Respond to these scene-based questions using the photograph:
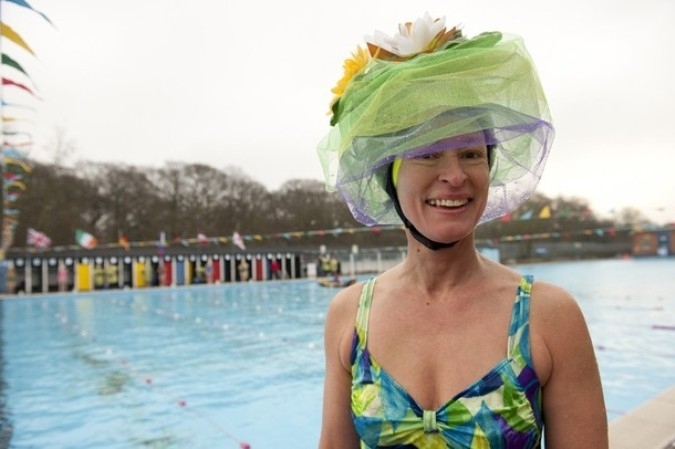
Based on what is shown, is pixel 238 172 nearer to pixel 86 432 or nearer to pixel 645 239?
pixel 645 239

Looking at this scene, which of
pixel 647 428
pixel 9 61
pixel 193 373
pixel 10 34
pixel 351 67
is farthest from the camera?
pixel 193 373

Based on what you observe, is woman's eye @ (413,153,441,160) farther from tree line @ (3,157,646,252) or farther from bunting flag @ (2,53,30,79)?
tree line @ (3,157,646,252)

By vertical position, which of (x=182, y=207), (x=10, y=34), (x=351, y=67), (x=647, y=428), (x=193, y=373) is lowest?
(x=193, y=373)

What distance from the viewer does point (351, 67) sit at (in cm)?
157

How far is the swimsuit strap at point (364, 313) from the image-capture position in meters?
1.48

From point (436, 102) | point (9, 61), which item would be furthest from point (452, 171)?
point (9, 61)

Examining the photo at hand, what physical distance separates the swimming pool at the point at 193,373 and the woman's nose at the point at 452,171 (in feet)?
17.8

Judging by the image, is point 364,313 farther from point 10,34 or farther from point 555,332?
point 10,34

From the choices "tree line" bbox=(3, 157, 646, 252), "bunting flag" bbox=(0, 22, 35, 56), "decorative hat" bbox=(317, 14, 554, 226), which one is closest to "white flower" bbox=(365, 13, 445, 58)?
"decorative hat" bbox=(317, 14, 554, 226)

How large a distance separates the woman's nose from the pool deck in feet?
9.78

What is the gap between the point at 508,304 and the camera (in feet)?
4.37

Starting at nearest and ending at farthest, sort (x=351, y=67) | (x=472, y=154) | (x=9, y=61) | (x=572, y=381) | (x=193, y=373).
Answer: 1. (x=572, y=381)
2. (x=472, y=154)
3. (x=351, y=67)
4. (x=9, y=61)
5. (x=193, y=373)

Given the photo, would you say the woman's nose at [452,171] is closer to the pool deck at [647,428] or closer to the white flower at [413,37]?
the white flower at [413,37]

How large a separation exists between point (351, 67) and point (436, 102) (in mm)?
344
